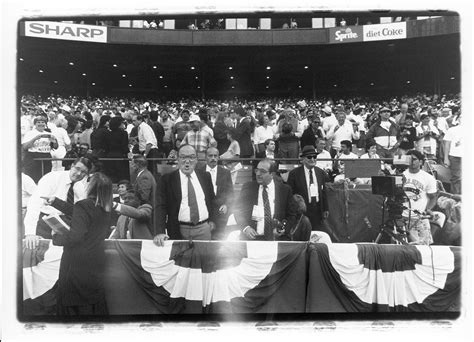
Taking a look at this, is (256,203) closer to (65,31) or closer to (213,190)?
(213,190)

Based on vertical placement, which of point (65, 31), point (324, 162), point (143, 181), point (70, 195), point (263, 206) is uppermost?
point (65, 31)

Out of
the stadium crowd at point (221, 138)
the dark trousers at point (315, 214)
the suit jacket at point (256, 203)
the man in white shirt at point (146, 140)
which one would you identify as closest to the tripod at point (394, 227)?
the stadium crowd at point (221, 138)

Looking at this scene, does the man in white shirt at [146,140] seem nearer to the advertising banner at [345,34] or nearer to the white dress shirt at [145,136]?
the white dress shirt at [145,136]

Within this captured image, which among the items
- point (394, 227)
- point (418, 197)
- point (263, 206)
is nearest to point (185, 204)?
point (263, 206)

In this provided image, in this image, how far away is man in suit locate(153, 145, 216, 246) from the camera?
13.3 ft

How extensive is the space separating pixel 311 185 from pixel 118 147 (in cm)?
218

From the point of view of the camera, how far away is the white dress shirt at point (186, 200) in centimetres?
412

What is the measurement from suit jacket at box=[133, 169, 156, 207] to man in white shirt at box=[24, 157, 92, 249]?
1.06 meters

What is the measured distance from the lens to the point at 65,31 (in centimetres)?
306

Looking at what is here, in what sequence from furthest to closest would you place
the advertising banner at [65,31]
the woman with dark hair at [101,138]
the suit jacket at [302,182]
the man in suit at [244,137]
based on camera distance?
the suit jacket at [302,182], the man in suit at [244,137], the woman with dark hair at [101,138], the advertising banner at [65,31]

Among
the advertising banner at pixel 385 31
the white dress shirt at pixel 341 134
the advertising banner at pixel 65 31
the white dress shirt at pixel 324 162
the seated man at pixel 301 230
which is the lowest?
the seated man at pixel 301 230

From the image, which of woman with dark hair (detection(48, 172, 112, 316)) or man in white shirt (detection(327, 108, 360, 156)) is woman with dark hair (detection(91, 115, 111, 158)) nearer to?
woman with dark hair (detection(48, 172, 112, 316))

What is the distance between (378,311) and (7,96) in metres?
2.87

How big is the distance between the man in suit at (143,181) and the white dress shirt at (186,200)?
76 centimetres
